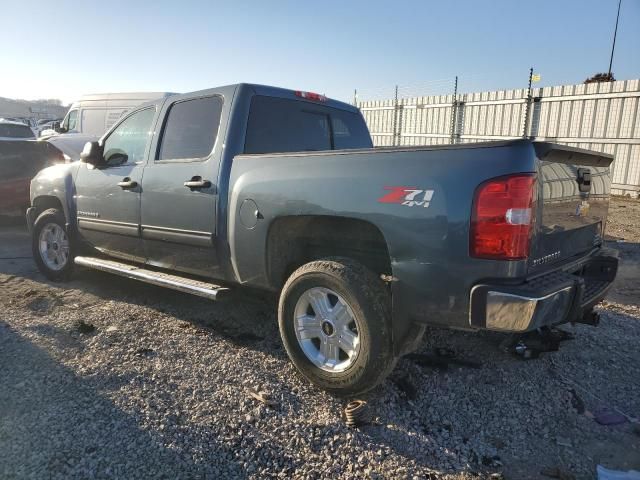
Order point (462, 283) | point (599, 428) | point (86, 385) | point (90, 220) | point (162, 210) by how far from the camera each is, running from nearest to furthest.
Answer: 1. point (462, 283)
2. point (599, 428)
3. point (86, 385)
4. point (162, 210)
5. point (90, 220)

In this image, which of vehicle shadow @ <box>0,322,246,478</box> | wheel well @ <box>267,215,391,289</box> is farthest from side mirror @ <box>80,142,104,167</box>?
wheel well @ <box>267,215,391,289</box>

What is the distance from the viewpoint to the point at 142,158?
4.25 m

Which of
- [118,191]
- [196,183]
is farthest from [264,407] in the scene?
[118,191]

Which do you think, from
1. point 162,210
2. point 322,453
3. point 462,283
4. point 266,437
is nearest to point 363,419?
point 322,453

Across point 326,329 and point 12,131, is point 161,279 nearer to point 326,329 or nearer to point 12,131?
point 326,329

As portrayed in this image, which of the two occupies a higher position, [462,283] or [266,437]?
[462,283]

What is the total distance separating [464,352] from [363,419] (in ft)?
4.15

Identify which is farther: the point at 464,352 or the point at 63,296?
the point at 63,296

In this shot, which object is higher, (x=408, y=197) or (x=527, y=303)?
(x=408, y=197)

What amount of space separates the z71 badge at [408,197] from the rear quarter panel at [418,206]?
12 mm

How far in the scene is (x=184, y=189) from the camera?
12.2ft

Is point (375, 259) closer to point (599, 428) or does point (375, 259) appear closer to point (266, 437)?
point (266, 437)

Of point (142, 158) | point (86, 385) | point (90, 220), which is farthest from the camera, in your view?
point (90, 220)

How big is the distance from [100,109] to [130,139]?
9.30 m
